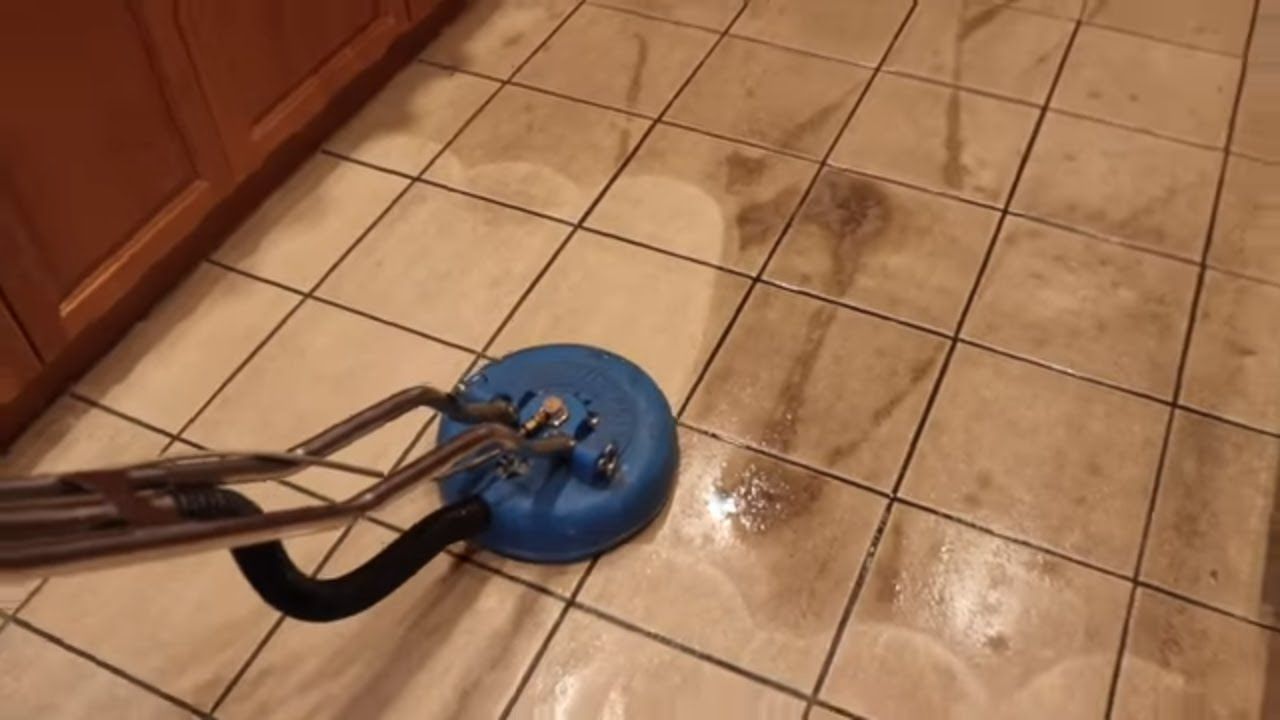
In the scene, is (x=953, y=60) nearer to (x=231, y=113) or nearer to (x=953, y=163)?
(x=953, y=163)

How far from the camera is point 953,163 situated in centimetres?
167

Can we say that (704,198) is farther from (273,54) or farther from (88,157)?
(88,157)

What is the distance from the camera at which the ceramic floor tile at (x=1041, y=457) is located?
1261mm

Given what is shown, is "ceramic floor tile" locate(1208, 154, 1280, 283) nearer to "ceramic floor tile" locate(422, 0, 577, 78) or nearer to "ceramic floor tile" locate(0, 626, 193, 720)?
"ceramic floor tile" locate(422, 0, 577, 78)

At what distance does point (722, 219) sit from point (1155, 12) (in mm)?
908

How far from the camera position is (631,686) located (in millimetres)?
1158

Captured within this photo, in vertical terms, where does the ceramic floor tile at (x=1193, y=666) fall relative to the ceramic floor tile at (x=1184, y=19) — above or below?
below

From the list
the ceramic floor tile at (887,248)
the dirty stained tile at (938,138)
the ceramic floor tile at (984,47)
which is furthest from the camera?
the ceramic floor tile at (984,47)

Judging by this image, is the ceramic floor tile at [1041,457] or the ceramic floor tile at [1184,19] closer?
the ceramic floor tile at [1041,457]

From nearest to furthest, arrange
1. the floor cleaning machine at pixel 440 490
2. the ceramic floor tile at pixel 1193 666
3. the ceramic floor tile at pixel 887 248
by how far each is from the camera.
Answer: the floor cleaning machine at pixel 440 490, the ceramic floor tile at pixel 1193 666, the ceramic floor tile at pixel 887 248

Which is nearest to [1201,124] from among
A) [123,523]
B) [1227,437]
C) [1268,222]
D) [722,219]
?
[1268,222]

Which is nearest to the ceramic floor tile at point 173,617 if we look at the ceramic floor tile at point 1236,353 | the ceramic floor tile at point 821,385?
the ceramic floor tile at point 821,385

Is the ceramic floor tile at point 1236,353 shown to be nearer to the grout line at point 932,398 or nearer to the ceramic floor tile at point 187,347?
the grout line at point 932,398

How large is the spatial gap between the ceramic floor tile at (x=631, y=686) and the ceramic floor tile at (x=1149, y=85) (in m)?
1.10
